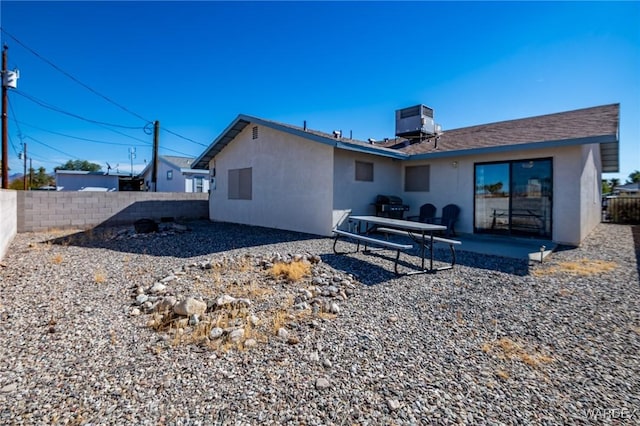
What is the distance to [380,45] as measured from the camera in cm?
985

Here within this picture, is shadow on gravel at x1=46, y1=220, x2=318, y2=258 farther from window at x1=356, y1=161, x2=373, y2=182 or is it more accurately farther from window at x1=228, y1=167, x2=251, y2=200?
window at x1=356, y1=161, x2=373, y2=182

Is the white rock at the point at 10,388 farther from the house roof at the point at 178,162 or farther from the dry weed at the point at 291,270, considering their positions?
the house roof at the point at 178,162

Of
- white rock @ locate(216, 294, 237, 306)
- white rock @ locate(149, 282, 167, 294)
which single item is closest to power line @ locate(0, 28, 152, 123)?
A: white rock @ locate(149, 282, 167, 294)

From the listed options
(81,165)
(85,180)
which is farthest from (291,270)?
(81,165)

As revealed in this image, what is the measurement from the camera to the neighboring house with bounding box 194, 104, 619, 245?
7.74 meters

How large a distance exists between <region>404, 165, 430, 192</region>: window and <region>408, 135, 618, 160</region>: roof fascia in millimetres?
523

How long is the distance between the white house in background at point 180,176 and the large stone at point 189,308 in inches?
717

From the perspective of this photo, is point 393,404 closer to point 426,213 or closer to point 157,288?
point 157,288

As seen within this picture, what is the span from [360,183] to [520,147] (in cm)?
430

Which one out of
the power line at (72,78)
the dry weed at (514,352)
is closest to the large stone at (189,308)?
the dry weed at (514,352)

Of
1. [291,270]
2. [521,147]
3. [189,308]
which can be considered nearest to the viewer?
[189,308]

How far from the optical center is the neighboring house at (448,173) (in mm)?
7742

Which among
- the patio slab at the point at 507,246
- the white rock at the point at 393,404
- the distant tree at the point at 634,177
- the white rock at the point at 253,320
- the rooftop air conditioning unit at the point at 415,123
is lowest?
the white rock at the point at 393,404

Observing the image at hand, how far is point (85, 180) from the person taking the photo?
82.8ft
